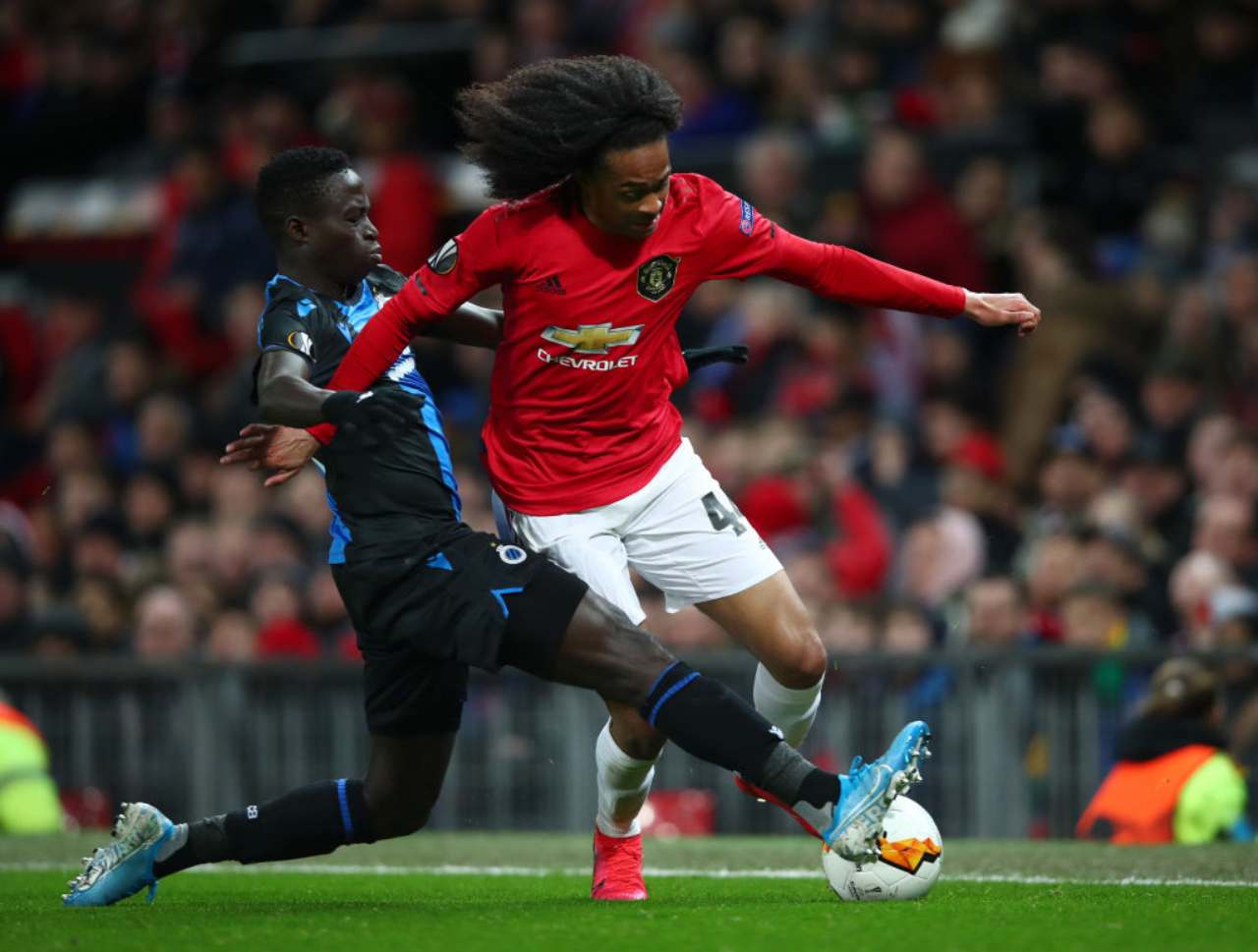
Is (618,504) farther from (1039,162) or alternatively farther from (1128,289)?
(1039,162)

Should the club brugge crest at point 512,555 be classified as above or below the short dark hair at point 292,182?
below

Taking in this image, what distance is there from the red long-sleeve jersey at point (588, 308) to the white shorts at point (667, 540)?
0.05 m

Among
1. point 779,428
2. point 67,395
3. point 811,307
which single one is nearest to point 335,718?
point 779,428

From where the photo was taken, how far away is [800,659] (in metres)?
6.08

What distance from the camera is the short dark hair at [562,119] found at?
5.78 metres

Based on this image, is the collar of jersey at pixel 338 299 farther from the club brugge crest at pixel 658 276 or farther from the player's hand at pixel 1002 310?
the player's hand at pixel 1002 310

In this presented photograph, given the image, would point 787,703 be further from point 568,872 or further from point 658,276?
point 568,872

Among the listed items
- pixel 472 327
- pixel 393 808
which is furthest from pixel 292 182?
pixel 393 808

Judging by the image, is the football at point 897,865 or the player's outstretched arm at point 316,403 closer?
the player's outstretched arm at point 316,403

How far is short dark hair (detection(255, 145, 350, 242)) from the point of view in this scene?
6.12 metres

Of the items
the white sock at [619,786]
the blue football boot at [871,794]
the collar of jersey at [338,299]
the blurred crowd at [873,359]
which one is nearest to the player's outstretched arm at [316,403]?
the collar of jersey at [338,299]

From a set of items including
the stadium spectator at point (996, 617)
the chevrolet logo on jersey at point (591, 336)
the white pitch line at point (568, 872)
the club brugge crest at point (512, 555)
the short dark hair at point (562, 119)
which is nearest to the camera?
the club brugge crest at point (512, 555)

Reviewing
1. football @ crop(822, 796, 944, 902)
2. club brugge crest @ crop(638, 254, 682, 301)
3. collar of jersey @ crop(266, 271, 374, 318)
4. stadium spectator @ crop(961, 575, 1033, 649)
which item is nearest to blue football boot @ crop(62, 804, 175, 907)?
collar of jersey @ crop(266, 271, 374, 318)

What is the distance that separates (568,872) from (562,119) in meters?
2.91
